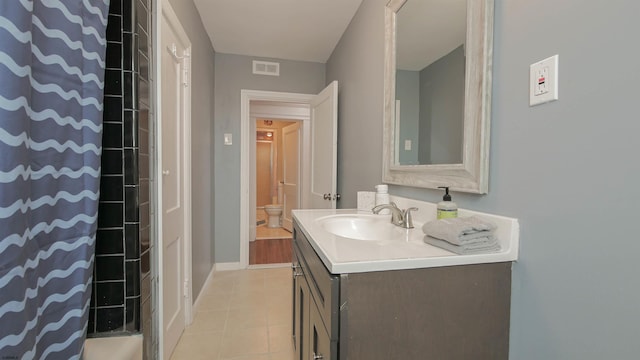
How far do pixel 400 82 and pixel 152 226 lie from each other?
4.98 feet

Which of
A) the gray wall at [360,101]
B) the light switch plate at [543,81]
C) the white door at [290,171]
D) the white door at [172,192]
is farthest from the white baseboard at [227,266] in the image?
the light switch plate at [543,81]

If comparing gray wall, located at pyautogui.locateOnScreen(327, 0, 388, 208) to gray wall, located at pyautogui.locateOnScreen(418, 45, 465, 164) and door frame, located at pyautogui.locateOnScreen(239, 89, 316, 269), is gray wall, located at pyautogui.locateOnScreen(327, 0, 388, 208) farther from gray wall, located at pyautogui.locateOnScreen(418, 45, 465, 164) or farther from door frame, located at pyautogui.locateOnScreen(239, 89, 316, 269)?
door frame, located at pyautogui.locateOnScreen(239, 89, 316, 269)

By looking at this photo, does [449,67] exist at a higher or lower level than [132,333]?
higher

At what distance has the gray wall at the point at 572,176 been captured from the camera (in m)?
0.57

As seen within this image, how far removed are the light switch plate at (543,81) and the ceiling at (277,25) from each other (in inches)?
66.6

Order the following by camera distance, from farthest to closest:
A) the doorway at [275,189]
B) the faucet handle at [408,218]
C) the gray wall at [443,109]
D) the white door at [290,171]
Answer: the white door at [290,171]
the doorway at [275,189]
the faucet handle at [408,218]
the gray wall at [443,109]

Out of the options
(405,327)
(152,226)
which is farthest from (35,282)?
(405,327)

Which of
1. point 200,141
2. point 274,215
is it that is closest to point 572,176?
point 200,141

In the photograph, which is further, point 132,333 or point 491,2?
point 132,333

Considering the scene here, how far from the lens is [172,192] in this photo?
5.52 feet

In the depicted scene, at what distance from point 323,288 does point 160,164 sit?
113cm

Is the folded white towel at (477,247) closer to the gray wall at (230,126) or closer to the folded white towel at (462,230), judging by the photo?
the folded white towel at (462,230)

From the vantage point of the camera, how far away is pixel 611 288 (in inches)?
23.1

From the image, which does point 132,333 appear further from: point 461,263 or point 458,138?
point 458,138
